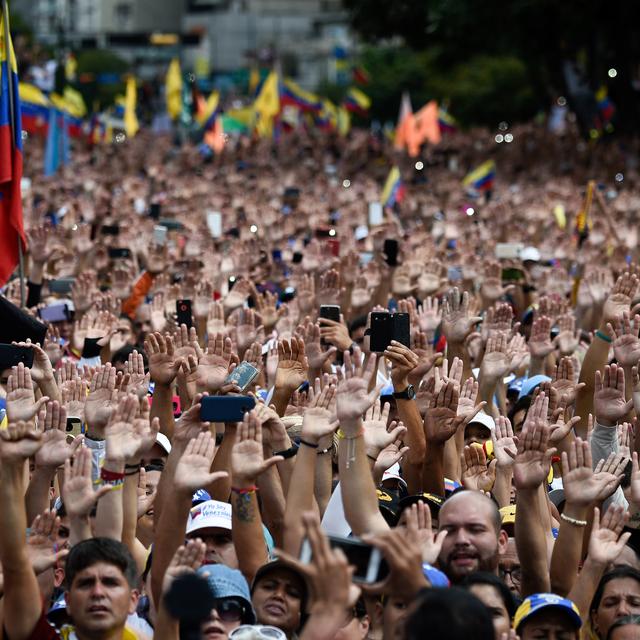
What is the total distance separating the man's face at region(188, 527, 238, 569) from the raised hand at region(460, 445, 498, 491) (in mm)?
1426

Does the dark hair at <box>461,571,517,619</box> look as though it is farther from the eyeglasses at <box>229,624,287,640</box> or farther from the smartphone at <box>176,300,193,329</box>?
the smartphone at <box>176,300,193,329</box>

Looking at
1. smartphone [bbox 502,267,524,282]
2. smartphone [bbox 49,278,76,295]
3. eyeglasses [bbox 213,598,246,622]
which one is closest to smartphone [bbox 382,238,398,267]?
smartphone [bbox 502,267,524,282]

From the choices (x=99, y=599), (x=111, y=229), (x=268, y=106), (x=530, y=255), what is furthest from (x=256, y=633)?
(x=268, y=106)

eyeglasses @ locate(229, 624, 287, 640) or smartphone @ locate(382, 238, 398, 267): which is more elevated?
eyeglasses @ locate(229, 624, 287, 640)

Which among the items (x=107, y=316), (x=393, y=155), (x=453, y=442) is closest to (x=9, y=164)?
(x=107, y=316)

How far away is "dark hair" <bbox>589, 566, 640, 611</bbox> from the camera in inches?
236

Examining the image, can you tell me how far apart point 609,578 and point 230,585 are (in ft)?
4.54

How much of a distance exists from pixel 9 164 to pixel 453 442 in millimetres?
4415

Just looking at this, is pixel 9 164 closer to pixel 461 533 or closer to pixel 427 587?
pixel 461 533

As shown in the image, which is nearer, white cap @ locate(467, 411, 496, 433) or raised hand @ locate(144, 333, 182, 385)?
raised hand @ locate(144, 333, 182, 385)

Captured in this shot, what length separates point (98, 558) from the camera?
5547mm

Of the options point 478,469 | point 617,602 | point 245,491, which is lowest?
point 478,469

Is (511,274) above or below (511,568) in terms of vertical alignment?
below

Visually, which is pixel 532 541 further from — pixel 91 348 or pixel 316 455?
pixel 91 348
